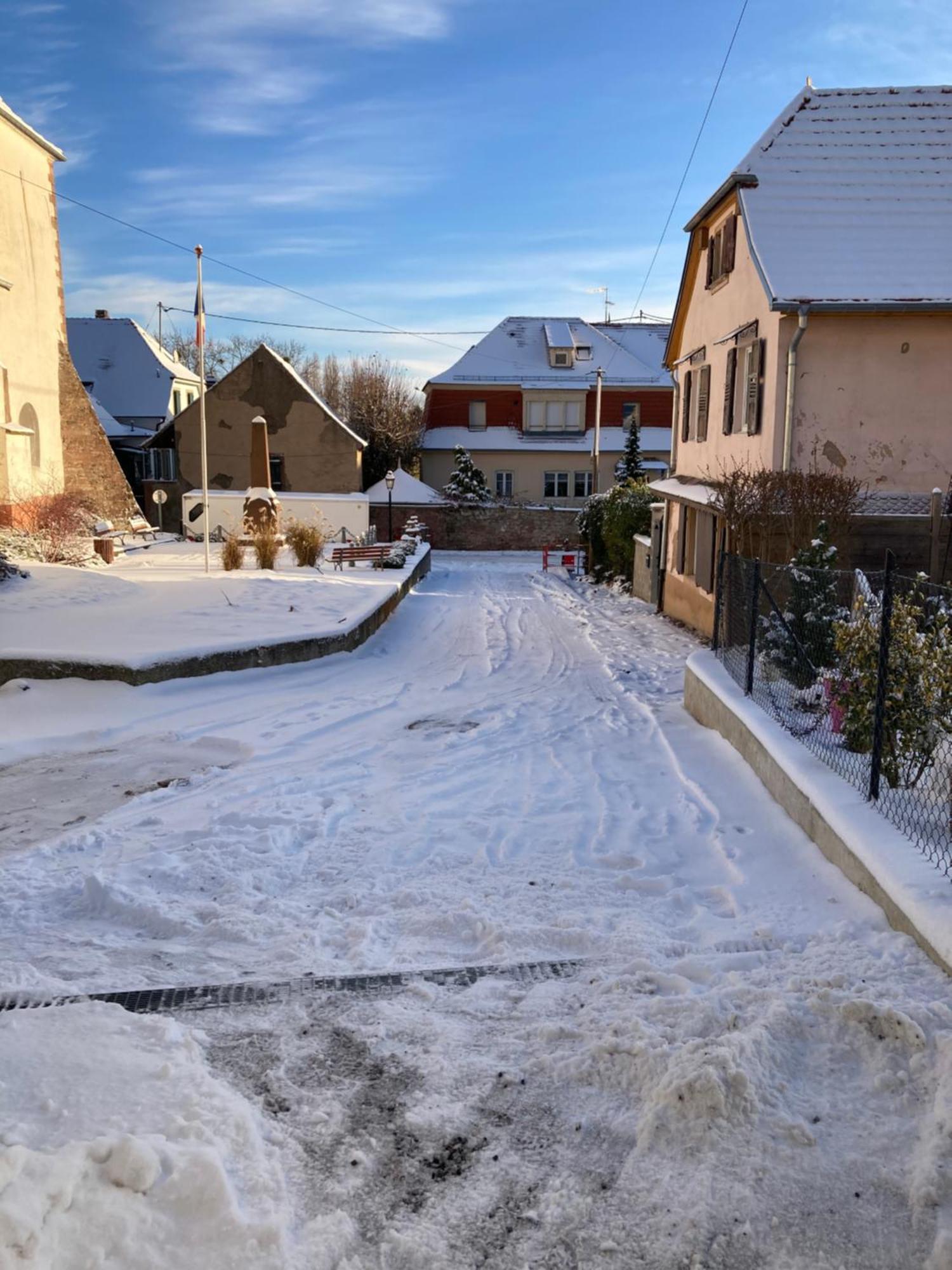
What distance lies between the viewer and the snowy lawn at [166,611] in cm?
1099

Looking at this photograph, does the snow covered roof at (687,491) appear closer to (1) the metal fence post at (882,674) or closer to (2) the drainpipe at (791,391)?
(2) the drainpipe at (791,391)

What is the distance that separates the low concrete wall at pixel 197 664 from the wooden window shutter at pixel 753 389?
20.9ft

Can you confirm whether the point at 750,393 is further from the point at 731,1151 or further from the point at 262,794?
the point at 731,1151

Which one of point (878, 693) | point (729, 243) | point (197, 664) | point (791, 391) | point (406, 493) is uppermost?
point (729, 243)

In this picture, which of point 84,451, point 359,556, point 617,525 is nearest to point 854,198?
point 617,525

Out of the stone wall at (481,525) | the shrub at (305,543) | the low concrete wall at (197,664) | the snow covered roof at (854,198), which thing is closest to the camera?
the low concrete wall at (197,664)

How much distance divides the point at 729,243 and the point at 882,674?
1207 cm

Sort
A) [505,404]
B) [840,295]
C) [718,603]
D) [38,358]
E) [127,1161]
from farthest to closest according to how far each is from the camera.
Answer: [505,404], [38,358], [840,295], [718,603], [127,1161]

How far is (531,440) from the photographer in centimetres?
4559

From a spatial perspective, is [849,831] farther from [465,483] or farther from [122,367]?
[122,367]

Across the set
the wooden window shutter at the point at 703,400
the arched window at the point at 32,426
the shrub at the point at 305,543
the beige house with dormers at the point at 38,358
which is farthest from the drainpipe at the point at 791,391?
the arched window at the point at 32,426

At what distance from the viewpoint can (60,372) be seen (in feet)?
107

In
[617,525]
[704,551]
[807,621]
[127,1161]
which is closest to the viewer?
[127,1161]

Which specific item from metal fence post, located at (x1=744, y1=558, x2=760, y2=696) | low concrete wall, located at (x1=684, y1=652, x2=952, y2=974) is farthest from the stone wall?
low concrete wall, located at (x1=684, y1=652, x2=952, y2=974)
